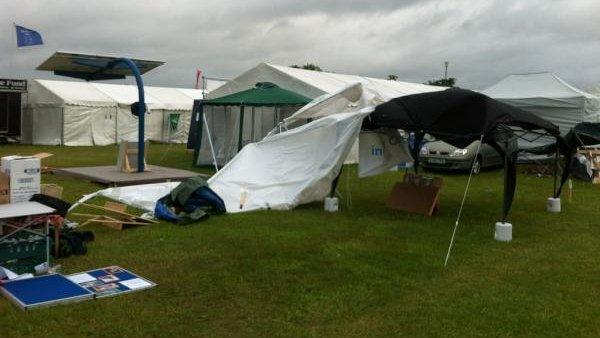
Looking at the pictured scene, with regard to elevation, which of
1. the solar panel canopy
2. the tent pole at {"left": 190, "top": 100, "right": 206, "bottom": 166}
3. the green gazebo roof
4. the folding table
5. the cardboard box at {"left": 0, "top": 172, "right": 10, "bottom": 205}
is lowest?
Result: the folding table

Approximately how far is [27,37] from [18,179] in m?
12.5

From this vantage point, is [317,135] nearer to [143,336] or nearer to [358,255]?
[358,255]

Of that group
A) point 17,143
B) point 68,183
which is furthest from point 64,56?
point 17,143

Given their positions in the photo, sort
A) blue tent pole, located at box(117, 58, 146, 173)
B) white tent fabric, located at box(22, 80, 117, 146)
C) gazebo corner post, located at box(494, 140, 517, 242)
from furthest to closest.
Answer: white tent fabric, located at box(22, 80, 117, 146)
blue tent pole, located at box(117, 58, 146, 173)
gazebo corner post, located at box(494, 140, 517, 242)

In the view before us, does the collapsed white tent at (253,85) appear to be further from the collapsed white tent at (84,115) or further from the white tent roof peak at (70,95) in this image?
the collapsed white tent at (84,115)

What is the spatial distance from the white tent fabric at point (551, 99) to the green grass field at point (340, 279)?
388 inches

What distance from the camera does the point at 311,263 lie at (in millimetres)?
6156

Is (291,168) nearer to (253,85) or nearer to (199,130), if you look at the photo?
(199,130)

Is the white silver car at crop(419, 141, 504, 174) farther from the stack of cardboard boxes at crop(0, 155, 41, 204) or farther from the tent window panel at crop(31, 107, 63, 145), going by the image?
the tent window panel at crop(31, 107, 63, 145)

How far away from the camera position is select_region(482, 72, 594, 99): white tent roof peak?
18562mm

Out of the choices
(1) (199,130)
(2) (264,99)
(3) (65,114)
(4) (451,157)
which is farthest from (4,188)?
(3) (65,114)

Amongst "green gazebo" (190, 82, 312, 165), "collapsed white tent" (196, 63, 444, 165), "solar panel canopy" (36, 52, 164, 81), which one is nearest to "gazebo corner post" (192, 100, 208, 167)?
"green gazebo" (190, 82, 312, 165)

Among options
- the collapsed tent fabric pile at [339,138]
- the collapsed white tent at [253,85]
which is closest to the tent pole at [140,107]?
the collapsed tent fabric pile at [339,138]

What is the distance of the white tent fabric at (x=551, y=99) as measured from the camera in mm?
18016
